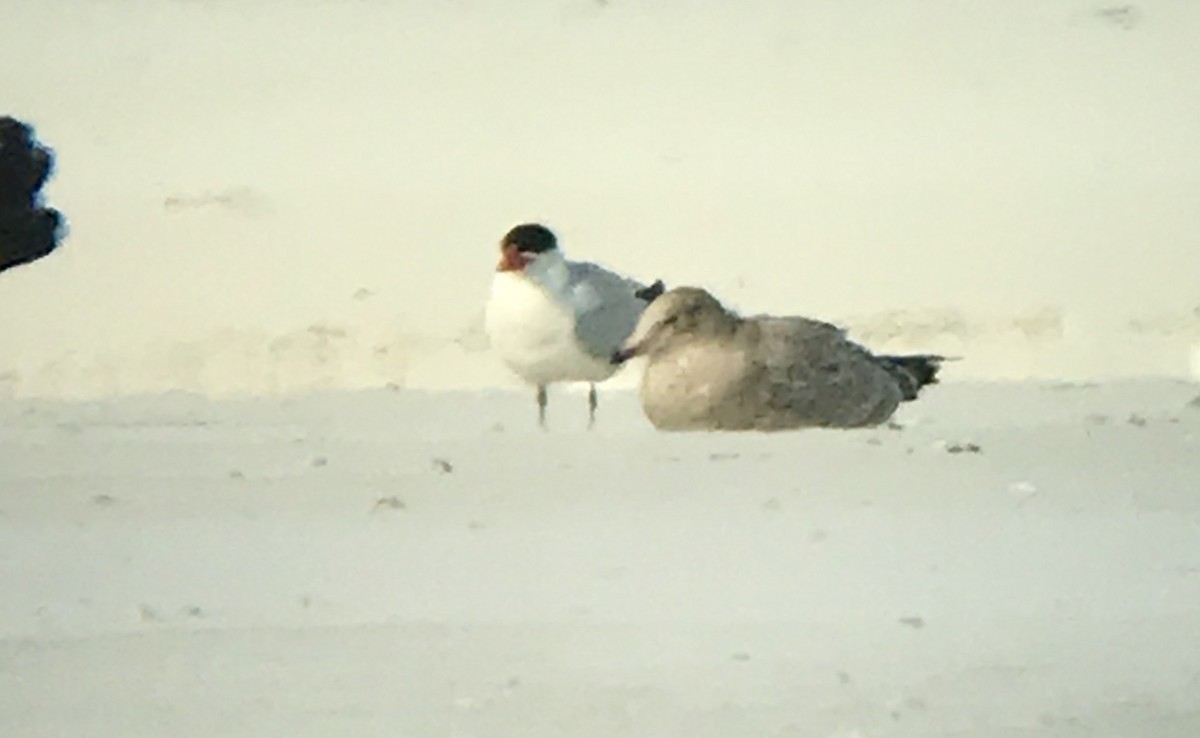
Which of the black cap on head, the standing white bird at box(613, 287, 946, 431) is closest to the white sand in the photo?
the standing white bird at box(613, 287, 946, 431)

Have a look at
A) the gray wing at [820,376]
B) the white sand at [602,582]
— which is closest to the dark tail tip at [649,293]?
the gray wing at [820,376]

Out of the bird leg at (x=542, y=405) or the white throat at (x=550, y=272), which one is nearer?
the bird leg at (x=542, y=405)

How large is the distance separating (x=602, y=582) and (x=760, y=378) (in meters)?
1.02

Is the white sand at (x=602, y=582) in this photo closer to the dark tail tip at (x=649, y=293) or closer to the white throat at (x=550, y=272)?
the white throat at (x=550, y=272)

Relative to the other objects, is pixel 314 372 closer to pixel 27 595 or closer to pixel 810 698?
pixel 27 595

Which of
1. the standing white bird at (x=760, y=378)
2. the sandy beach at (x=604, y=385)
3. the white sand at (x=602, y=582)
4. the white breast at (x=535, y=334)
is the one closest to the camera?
the white sand at (x=602, y=582)

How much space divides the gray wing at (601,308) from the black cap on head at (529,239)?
67mm

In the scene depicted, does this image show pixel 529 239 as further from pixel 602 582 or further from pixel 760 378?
pixel 602 582

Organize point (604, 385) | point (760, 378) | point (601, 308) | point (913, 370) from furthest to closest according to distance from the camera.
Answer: point (604, 385) < point (601, 308) < point (913, 370) < point (760, 378)

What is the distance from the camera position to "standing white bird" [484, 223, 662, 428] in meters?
3.57

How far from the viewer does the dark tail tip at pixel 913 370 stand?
11.2 ft

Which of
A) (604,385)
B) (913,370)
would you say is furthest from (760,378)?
(604,385)

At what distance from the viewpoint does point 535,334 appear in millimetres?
3572

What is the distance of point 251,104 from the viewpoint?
13.6 feet
